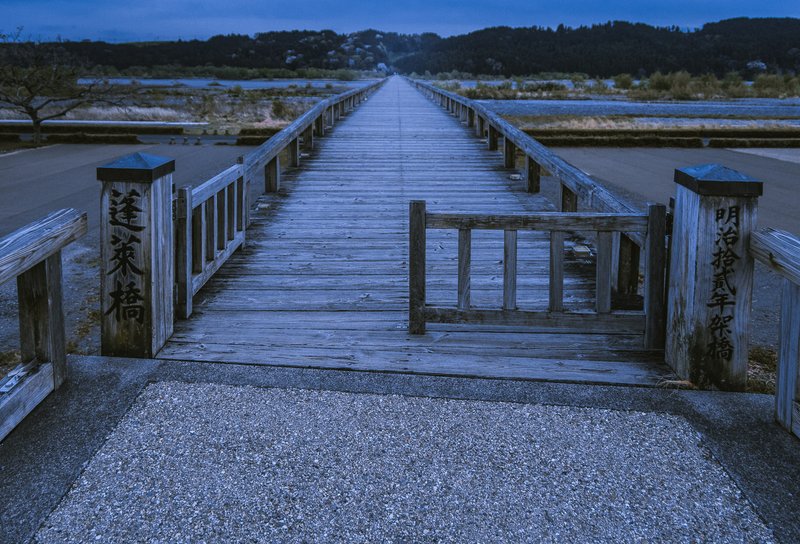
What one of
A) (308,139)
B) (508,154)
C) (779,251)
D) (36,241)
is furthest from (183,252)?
(308,139)

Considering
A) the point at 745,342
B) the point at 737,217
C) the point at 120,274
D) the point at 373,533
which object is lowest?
the point at 373,533

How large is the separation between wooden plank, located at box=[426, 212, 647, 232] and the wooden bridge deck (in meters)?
0.72

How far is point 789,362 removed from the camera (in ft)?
10.9

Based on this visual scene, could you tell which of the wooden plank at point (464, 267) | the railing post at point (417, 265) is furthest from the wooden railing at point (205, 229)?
the wooden plank at point (464, 267)

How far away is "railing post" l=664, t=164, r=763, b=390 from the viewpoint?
3.74m

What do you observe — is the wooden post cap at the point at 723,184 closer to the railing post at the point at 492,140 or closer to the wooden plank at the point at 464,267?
the wooden plank at the point at 464,267

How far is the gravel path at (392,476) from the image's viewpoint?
2.60m

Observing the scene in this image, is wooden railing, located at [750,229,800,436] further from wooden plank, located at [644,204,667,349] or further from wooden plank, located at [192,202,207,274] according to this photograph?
wooden plank, located at [192,202,207,274]

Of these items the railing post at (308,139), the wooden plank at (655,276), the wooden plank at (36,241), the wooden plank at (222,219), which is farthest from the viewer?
the railing post at (308,139)

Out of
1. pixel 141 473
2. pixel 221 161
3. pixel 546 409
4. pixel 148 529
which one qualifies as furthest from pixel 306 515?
pixel 221 161

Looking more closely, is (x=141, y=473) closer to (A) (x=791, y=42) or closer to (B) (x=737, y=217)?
(B) (x=737, y=217)

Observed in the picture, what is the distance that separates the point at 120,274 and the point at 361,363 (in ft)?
4.70

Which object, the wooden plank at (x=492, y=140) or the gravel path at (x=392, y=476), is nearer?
the gravel path at (x=392, y=476)

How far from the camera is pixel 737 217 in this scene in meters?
3.74
